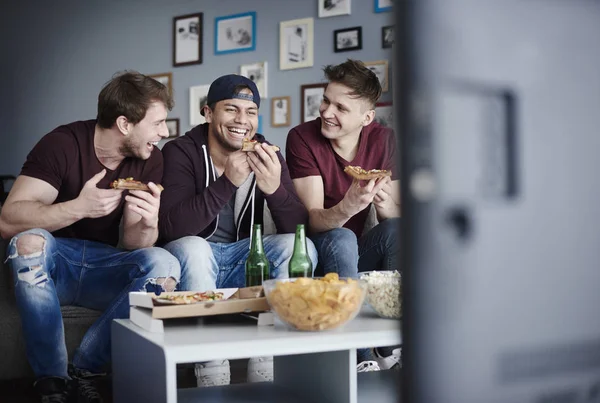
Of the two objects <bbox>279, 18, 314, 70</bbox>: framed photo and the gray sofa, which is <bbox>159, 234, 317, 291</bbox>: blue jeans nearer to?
the gray sofa

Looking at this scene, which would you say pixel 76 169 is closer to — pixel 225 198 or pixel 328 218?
pixel 225 198

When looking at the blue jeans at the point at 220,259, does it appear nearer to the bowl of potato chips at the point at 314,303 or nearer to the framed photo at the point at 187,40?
the bowl of potato chips at the point at 314,303

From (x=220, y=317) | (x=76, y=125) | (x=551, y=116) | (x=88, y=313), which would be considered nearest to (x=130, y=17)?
(x=76, y=125)

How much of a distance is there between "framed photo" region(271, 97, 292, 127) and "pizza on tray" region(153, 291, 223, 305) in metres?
2.70

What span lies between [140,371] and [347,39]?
2.97 metres

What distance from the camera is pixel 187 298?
4.56 ft

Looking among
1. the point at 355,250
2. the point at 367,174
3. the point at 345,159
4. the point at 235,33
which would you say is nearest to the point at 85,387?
the point at 355,250

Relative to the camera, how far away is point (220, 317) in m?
1.47

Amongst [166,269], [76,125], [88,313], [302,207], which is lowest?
[88,313]

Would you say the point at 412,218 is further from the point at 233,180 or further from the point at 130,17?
the point at 130,17

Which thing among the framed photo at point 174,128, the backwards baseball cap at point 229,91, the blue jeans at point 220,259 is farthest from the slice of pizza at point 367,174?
the framed photo at point 174,128

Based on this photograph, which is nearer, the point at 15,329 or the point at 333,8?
the point at 15,329

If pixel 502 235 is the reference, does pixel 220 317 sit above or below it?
below

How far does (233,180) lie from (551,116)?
6.50 ft
